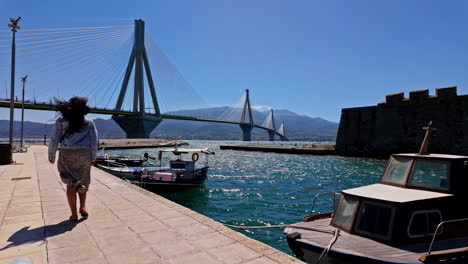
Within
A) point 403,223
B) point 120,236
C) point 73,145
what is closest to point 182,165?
point 73,145

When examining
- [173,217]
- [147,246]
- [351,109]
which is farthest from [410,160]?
[351,109]

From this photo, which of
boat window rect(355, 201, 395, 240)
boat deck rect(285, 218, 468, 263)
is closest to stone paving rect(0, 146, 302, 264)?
boat deck rect(285, 218, 468, 263)

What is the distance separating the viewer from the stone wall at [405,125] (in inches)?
1528

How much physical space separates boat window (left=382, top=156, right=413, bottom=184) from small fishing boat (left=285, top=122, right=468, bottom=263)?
3 cm

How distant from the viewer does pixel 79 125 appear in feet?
16.9

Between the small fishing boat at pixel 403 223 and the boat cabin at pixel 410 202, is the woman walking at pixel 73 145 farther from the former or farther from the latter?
the boat cabin at pixel 410 202

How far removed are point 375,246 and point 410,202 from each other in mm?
1235

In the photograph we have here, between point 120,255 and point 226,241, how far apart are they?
1621 mm

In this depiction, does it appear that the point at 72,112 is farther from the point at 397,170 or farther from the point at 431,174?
the point at 431,174

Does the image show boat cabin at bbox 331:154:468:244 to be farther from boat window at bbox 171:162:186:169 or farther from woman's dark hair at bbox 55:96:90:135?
boat window at bbox 171:162:186:169

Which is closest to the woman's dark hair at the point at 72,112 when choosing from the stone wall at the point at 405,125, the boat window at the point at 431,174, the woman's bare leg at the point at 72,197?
the woman's bare leg at the point at 72,197

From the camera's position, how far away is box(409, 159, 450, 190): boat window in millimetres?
6594

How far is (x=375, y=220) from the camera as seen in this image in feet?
19.5

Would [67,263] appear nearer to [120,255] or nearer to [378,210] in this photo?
[120,255]
